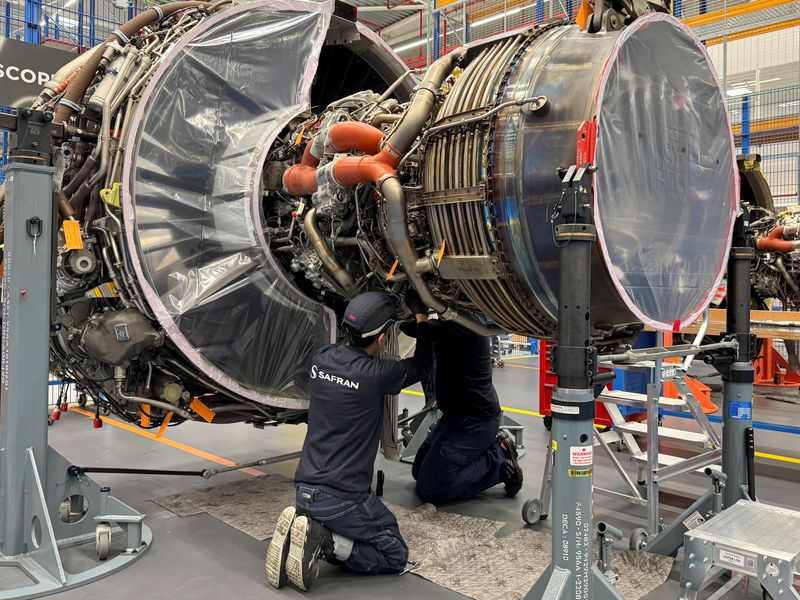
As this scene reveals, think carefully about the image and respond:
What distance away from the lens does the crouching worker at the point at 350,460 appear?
3121mm

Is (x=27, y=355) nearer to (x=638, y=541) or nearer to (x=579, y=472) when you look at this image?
(x=579, y=472)

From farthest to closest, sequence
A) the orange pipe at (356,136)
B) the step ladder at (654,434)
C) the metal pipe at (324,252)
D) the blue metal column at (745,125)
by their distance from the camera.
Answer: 1. the blue metal column at (745,125)
2. the step ladder at (654,434)
3. the metal pipe at (324,252)
4. the orange pipe at (356,136)

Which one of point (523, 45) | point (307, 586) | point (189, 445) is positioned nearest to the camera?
point (523, 45)

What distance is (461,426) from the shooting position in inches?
166

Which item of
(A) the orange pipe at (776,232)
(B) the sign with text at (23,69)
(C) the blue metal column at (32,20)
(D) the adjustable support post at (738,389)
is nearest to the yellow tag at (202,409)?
(D) the adjustable support post at (738,389)

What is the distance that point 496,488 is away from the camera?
4.61 meters

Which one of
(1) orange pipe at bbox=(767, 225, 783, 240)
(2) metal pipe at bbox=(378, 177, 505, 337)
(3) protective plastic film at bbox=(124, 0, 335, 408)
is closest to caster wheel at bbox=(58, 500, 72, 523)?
(3) protective plastic film at bbox=(124, 0, 335, 408)

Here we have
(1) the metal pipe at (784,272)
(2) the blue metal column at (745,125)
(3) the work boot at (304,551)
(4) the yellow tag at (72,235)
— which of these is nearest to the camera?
(3) the work boot at (304,551)

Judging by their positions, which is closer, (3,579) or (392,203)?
(392,203)

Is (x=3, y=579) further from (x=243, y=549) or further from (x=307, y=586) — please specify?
(x=307, y=586)

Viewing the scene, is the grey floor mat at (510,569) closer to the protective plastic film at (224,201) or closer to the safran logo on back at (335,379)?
the safran logo on back at (335,379)

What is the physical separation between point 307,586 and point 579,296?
1.87 metres

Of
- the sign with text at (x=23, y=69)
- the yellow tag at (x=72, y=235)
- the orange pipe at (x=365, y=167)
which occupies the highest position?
the sign with text at (x=23, y=69)

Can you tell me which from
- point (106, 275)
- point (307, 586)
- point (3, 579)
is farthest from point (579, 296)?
point (3, 579)
